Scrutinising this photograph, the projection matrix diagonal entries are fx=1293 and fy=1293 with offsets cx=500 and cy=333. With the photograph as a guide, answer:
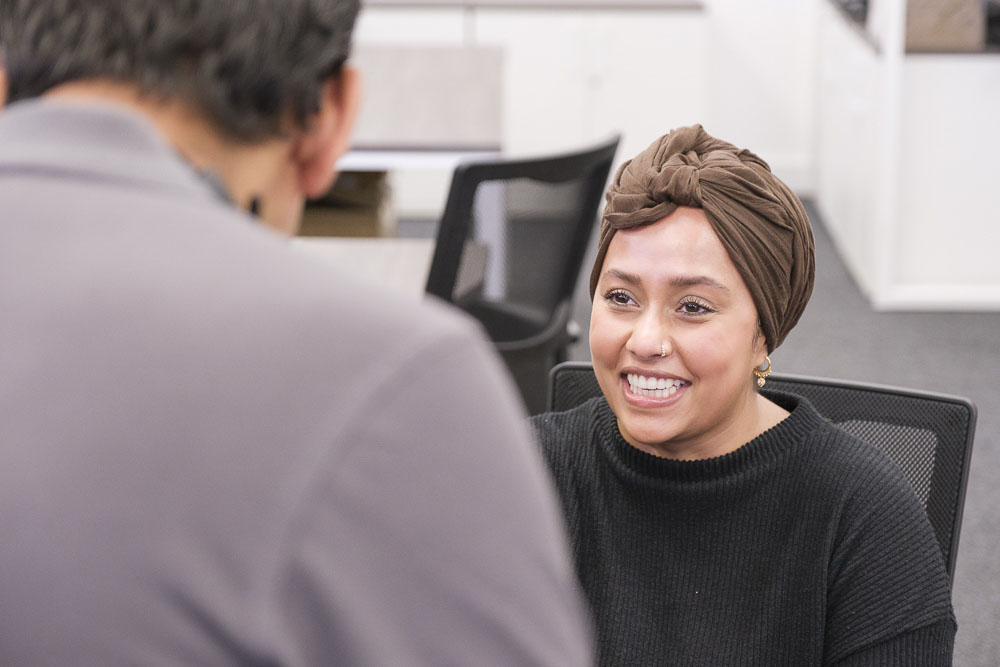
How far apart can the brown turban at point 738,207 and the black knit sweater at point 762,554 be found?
133 mm

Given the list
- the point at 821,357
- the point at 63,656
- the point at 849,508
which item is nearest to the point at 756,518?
the point at 849,508

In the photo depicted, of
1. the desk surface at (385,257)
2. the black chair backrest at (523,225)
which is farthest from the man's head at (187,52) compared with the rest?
the desk surface at (385,257)

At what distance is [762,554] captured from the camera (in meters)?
1.27

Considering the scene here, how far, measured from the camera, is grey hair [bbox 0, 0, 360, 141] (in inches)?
22.3

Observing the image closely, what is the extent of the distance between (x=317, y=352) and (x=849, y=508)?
87cm

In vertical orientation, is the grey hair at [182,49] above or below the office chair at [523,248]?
above

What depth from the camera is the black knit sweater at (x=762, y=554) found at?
3.93 feet

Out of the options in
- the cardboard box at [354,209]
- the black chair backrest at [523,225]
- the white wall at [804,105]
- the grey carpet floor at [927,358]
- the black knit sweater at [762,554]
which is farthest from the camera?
the white wall at [804,105]

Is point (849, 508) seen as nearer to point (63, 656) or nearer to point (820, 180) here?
point (63, 656)

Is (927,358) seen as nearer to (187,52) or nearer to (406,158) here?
(406,158)

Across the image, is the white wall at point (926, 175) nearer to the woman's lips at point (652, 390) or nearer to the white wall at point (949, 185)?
the white wall at point (949, 185)

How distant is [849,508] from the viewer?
124cm

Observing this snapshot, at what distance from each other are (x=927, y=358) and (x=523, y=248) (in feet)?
6.02

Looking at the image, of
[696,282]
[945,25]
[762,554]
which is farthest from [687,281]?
[945,25]
